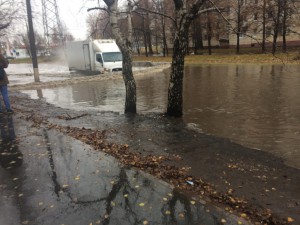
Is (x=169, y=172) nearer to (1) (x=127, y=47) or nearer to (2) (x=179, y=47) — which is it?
(2) (x=179, y=47)

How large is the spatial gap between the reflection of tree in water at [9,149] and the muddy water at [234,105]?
4717 millimetres

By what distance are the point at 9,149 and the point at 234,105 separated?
910 centimetres

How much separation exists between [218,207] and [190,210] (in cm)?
41

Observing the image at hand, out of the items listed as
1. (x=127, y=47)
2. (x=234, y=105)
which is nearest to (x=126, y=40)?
(x=127, y=47)

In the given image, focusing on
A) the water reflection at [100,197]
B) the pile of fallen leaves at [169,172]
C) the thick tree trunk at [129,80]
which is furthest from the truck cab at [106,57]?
the water reflection at [100,197]

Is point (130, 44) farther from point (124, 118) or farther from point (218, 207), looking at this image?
point (218, 207)

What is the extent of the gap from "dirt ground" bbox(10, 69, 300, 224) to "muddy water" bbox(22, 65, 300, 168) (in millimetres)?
958

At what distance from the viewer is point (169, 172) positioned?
Answer: 18.6 feet

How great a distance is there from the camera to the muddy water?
28.1ft

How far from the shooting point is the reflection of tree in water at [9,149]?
6.27 metres

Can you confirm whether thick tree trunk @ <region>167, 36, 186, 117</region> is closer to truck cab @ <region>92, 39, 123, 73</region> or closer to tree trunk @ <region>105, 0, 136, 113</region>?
tree trunk @ <region>105, 0, 136, 113</region>

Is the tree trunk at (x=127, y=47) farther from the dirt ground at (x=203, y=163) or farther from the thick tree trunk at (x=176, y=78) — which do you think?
the thick tree trunk at (x=176, y=78)

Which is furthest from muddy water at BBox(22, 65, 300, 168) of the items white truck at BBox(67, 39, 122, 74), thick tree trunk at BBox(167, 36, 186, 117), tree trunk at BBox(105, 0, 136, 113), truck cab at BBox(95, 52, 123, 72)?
white truck at BBox(67, 39, 122, 74)

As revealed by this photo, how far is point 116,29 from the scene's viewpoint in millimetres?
10141
